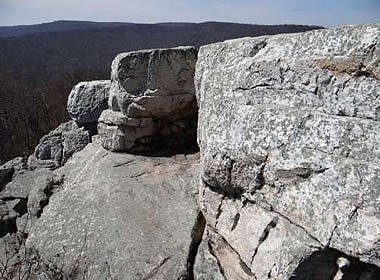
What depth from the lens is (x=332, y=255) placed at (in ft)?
11.2

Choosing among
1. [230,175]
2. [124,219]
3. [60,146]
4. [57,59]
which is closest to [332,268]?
[230,175]

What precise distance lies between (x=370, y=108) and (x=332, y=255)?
1.12 metres

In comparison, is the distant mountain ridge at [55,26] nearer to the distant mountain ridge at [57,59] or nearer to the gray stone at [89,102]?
the distant mountain ridge at [57,59]

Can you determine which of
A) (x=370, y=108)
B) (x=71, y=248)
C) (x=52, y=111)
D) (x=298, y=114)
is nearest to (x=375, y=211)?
(x=370, y=108)

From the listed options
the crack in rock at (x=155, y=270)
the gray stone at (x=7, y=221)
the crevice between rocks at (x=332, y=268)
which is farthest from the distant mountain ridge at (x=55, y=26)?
the crevice between rocks at (x=332, y=268)

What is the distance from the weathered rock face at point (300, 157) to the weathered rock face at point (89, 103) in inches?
184

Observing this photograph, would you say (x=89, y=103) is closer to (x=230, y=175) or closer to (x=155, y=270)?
(x=155, y=270)

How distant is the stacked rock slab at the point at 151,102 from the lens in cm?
693

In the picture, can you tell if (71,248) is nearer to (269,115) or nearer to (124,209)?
(124,209)

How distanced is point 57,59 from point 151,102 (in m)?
59.5

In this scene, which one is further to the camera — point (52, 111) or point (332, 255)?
point (52, 111)

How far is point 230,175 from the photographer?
425 cm

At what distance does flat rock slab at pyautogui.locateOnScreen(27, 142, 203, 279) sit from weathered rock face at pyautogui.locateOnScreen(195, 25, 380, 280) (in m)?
0.88

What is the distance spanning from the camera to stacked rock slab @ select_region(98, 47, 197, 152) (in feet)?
22.7
